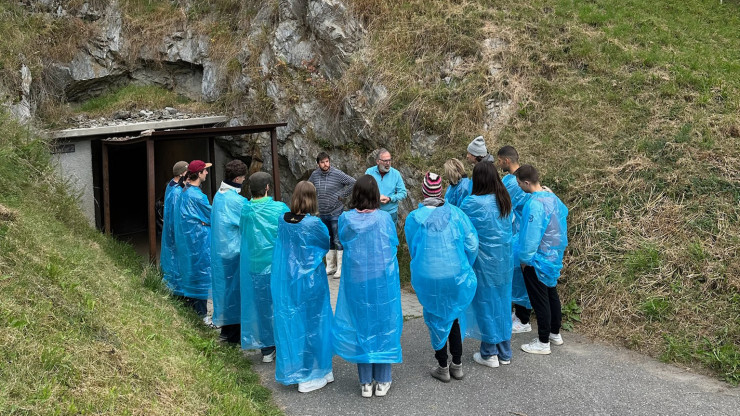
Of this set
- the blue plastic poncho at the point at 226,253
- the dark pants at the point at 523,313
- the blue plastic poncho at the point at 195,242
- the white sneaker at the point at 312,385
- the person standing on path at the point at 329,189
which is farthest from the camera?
the person standing on path at the point at 329,189

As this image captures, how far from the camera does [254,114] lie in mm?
11070

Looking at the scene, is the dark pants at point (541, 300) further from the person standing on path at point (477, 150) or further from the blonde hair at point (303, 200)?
the blonde hair at point (303, 200)

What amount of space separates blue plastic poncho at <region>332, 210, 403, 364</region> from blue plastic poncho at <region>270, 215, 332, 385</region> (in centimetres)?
24

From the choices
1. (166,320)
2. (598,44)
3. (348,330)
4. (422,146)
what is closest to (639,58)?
(598,44)

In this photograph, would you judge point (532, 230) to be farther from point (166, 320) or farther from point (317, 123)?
point (317, 123)

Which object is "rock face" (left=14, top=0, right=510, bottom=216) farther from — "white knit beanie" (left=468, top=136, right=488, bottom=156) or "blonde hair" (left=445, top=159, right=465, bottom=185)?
"blonde hair" (left=445, top=159, right=465, bottom=185)

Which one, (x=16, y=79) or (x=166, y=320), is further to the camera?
(x=16, y=79)

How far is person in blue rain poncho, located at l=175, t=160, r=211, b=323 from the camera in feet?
19.6

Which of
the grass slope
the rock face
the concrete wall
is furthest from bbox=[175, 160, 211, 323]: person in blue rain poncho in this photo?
the concrete wall


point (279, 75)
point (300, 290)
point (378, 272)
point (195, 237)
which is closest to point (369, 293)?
point (378, 272)

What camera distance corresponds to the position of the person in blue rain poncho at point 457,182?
557 cm

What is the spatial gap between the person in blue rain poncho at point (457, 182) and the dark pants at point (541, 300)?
1.01 metres

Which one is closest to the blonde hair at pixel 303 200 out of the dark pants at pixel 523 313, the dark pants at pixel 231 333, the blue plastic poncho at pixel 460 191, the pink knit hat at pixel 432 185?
the pink knit hat at pixel 432 185

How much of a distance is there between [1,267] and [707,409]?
5245mm
